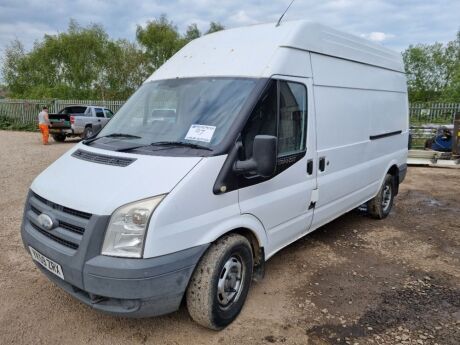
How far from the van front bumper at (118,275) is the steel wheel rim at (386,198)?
4.41 meters

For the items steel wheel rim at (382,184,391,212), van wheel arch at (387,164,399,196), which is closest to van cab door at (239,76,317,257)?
steel wheel rim at (382,184,391,212)

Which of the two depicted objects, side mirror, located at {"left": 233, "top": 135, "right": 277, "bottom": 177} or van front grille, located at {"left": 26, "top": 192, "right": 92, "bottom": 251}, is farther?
side mirror, located at {"left": 233, "top": 135, "right": 277, "bottom": 177}

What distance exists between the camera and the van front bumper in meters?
2.53

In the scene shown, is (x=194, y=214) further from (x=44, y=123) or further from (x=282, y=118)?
(x=44, y=123)

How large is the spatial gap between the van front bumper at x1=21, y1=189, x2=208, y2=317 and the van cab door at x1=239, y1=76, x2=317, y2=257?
78 cm

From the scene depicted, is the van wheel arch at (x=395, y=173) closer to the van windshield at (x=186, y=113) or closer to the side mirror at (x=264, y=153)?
the van windshield at (x=186, y=113)

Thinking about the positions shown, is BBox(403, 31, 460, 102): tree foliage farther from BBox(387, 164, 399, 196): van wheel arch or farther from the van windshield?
the van windshield

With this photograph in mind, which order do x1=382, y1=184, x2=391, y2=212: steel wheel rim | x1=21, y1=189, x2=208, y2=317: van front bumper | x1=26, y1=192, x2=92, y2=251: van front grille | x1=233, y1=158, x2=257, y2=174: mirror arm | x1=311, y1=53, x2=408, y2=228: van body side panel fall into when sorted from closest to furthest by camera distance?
x1=21, y1=189, x2=208, y2=317: van front bumper < x1=26, y1=192, x2=92, y2=251: van front grille < x1=233, y1=158, x2=257, y2=174: mirror arm < x1=311, y1=53, x2=408, y2=228: van body side panel < x1=382, y1=184, x2=391, y2=212: steel wheel rim

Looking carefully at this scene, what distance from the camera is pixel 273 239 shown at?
3.60 metres

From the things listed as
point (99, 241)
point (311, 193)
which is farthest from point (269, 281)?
point (99, 241)

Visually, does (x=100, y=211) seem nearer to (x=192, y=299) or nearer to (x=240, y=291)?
(x=192, y=299)

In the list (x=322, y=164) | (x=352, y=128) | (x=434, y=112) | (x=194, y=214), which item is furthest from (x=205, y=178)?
(x=434, y=112)

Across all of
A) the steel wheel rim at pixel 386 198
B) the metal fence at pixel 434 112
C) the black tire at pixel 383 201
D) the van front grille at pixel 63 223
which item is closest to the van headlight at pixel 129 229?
the van front grille at pixel 63 223

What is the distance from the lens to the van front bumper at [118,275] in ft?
Answer: 8.29
